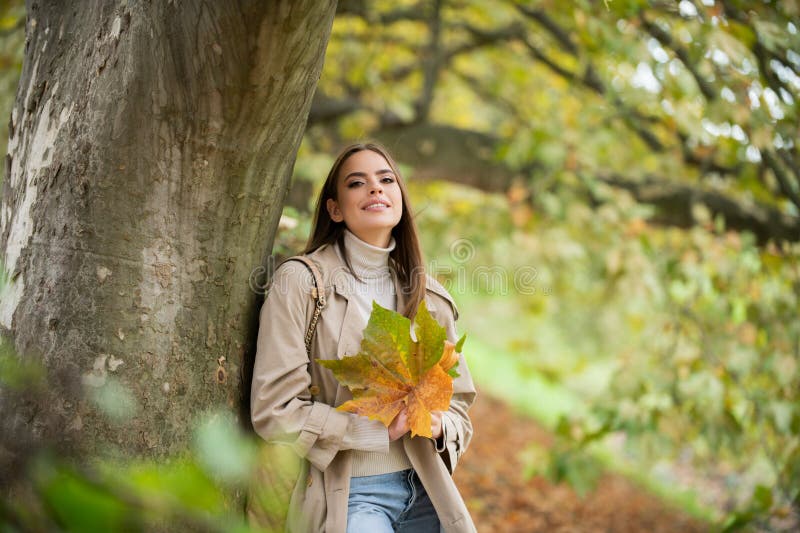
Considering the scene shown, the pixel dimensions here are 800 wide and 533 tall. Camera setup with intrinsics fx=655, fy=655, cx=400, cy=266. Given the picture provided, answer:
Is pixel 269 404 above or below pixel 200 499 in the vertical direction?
below

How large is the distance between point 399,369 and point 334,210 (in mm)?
739

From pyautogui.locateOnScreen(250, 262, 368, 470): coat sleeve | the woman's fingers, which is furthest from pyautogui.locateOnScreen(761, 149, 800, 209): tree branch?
pyautogui.locateOnScreen(250, 262, 368, 470): coat sleeve

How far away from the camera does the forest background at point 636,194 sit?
3582 mm

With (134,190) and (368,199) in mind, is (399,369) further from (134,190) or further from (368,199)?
(134,190)

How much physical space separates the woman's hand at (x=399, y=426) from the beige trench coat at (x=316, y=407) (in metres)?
0.13

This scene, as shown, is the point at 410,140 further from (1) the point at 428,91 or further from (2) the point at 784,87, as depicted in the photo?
(2) the point at 784,87

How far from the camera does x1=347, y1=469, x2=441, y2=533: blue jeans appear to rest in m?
1.87

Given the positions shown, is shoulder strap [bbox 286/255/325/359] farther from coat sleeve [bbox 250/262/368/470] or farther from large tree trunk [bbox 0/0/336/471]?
large tree trunk [bbox 0/0/336/471]

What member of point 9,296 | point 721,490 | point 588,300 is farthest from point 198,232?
point 721,490

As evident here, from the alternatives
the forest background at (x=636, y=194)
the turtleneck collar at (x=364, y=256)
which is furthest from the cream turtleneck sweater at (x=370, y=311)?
the forest background at (x=636, y=194)

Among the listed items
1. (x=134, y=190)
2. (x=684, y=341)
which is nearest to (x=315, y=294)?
(x=134, y=190)

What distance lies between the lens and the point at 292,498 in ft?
6.15

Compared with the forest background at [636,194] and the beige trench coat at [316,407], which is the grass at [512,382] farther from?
the beige trench coat at [316,407]

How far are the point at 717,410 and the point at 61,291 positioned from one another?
3855 mm
